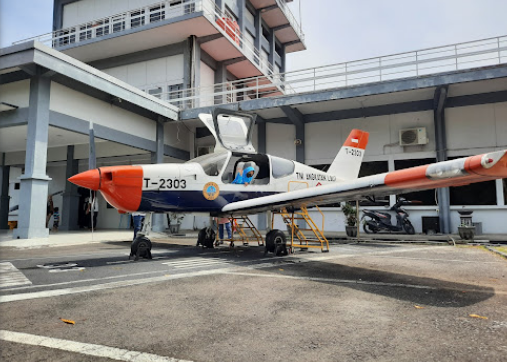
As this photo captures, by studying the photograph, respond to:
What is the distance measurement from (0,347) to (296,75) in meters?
14.6

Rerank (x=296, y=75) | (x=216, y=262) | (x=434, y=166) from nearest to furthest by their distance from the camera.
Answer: (x=434, y=166) < (x=216, y=262) < (x=296, y=75)

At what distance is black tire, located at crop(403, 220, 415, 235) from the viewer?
44.2 feet

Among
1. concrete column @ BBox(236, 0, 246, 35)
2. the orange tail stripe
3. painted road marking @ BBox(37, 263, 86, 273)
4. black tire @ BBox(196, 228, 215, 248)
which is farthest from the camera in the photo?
concrete column @ BBox(236, 0, 246, 35)

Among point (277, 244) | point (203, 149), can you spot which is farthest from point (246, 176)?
point (203, 149)

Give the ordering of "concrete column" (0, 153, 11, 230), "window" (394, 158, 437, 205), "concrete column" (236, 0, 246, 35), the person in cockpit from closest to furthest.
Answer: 1. the person in cockpit
2. "window" (394, 158, 437, 205)
3. "concrete column" (0, 153, 11, 230)
4. "concrete column" (236, 0, 246, 35)

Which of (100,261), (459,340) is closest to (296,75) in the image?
(100,261)

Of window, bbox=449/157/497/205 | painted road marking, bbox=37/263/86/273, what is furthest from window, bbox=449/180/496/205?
painted road marking, bbox=37/263/86/273

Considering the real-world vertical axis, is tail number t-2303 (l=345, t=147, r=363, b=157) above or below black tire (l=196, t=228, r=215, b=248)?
above

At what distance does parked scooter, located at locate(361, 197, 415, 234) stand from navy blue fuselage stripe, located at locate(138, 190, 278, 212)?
25.7ft

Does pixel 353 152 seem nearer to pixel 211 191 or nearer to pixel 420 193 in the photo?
pixel 211 191

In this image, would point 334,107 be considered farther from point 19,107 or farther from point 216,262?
point 19,107

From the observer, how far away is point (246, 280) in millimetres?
4617

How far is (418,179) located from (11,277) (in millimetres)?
5685

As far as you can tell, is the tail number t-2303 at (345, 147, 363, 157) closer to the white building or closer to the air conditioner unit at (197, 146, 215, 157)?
the white building
